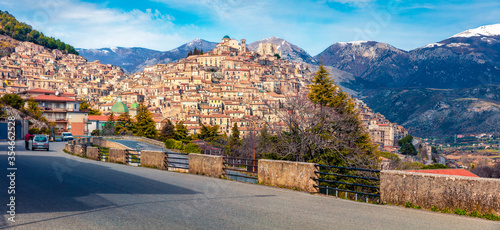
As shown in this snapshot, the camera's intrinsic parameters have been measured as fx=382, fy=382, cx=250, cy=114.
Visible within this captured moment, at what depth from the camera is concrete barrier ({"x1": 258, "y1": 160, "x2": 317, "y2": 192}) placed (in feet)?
36.9

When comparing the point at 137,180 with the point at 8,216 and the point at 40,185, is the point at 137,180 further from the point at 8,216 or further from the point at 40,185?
the point at 8,216

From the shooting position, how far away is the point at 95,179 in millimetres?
13109

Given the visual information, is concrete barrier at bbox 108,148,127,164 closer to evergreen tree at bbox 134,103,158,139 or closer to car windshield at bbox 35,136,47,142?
car windshield at bbox 35,136,47,142

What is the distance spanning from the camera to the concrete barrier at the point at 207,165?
14.8 m

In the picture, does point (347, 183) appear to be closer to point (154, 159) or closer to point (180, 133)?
point (154, 159)

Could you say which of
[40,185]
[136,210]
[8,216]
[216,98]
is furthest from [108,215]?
[216,98]

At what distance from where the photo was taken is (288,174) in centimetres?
1198

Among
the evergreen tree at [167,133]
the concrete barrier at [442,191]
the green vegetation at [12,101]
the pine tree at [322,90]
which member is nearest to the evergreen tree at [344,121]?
the pine tree at [322,90]

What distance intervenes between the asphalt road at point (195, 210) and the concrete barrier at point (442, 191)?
0.35 metres

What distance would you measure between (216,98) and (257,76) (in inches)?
1727

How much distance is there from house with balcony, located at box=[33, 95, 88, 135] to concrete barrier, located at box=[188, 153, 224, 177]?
83.5 m

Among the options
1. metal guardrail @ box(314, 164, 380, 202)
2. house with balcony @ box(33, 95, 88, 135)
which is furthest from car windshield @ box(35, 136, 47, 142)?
house with balcony @ box(33, 95, 88, 135)

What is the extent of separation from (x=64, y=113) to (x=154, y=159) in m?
82.9

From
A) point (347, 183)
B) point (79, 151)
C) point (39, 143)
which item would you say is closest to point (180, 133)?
point (39, 143)
